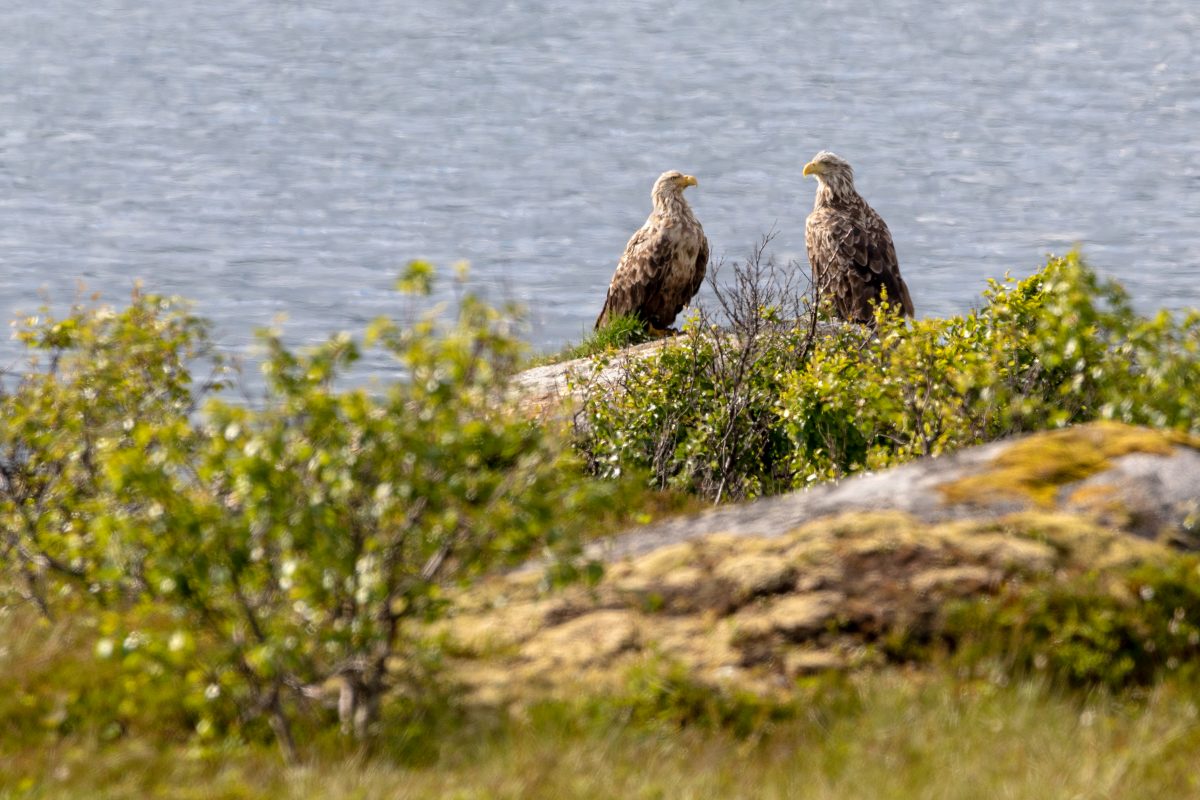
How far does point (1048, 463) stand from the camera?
8031 millimetres

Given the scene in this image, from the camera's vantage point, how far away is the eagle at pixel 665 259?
18188 millimetres

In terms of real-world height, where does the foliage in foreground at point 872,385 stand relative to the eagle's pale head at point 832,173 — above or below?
below

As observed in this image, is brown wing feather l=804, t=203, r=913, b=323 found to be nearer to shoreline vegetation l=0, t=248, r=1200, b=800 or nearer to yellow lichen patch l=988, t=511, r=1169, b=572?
shoreline vegetation l=0, t=248, r=1200, b=800

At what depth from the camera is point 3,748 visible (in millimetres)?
6727

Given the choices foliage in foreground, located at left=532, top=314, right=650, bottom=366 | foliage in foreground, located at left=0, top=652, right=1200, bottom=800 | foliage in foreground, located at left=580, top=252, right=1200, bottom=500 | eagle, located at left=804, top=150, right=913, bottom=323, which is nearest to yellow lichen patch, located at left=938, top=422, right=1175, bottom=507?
foliage in foreground, located at left=580, top=252, right=1200, bottom=500

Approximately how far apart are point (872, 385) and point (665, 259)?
23.2 feet

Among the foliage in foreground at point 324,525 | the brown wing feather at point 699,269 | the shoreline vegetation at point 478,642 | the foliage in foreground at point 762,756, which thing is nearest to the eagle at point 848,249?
the brown wing feather at point 699,269

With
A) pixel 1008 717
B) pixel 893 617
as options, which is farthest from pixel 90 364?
pixel 1008 717

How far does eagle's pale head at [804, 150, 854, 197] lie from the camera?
1770 centimetres

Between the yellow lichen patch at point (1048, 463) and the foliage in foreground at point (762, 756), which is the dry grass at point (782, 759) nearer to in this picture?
the foliage in foreground at point (762, 756)

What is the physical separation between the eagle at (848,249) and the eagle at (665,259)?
1.44 m

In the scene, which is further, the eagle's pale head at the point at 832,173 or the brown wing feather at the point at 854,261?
the eagle's pale head at the point at 832,173

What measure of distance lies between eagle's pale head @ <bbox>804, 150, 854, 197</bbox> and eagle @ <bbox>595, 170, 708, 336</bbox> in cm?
149

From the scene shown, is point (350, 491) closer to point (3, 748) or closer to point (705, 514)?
point (3, 748)
